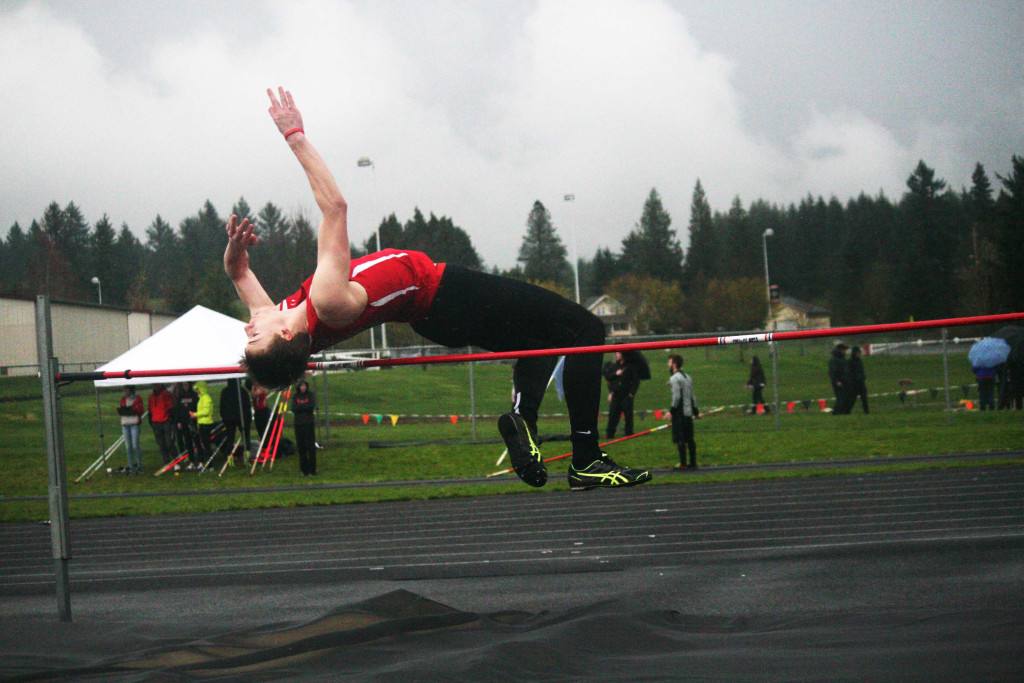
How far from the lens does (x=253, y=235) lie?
3566mm

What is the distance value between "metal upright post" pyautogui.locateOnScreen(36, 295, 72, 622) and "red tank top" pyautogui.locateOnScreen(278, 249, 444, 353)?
1881 mm

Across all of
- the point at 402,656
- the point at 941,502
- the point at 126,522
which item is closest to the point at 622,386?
the point at 941,502

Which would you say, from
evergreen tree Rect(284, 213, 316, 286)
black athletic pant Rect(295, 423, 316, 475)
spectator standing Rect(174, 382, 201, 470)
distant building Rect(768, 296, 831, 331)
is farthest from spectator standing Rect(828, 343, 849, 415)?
distant building Rect(768, 296, 831, 331)

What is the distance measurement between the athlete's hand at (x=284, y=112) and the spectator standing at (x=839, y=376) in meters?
12.3

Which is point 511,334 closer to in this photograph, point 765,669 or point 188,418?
point 765,669

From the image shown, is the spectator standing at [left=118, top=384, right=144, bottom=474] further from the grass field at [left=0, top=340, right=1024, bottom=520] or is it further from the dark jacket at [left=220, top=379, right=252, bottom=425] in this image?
the dark jacket at [left=220, top=379, right=252, bottom=425]

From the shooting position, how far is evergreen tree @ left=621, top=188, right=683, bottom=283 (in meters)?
21.0

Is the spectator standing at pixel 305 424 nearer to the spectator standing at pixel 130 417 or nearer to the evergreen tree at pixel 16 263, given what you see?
the spectator standing at pixel 130 417

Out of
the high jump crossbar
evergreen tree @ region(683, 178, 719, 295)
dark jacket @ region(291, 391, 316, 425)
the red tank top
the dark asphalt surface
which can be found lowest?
the dark asphalt surface

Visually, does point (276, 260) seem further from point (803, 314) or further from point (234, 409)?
point (803, 314)

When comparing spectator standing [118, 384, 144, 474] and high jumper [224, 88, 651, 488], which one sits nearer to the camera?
high jumper [224, 88, 651, 488]

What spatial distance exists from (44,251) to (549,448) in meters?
9.73

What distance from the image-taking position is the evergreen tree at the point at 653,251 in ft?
68.9

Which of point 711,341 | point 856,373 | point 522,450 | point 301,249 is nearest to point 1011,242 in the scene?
point 856,373
